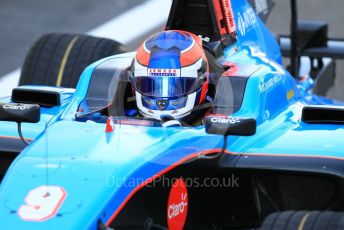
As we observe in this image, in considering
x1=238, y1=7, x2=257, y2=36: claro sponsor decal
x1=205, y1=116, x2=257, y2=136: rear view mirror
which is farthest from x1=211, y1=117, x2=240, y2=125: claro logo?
x1=238, y1=7, x2=257, y2=36: claro sponsor decal

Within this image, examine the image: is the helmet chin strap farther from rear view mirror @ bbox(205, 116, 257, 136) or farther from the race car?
rear view mirror @ bbox(205, 116, 257, 136)

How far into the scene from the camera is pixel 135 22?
12031 mm

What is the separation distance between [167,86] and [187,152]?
624mm

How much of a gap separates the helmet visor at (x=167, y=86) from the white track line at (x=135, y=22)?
17.7 ft

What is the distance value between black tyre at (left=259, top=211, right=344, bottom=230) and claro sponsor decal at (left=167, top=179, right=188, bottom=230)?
0.61 m

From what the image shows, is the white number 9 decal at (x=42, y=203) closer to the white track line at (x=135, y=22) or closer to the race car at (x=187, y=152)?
the race car at (x=187, y=152)

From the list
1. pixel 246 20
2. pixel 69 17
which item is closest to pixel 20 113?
pixel 246 20

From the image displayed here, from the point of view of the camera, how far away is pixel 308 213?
5266 mm

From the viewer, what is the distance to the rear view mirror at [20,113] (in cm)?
589

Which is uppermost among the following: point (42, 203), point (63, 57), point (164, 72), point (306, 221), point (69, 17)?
point (164, 72)

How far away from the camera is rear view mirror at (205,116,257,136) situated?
5.49 meters

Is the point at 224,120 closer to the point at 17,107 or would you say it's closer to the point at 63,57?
the point at 17,107

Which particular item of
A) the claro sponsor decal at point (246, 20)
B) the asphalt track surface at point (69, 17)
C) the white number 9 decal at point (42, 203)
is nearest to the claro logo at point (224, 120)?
the white number 9 decal at point (42, 203)

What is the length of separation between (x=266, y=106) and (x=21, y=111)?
161 centimetres
